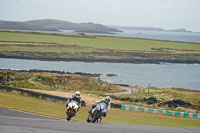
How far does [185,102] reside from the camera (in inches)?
1885

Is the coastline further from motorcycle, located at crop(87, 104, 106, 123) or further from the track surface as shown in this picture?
the track surface

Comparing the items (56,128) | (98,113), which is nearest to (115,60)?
(98,113)

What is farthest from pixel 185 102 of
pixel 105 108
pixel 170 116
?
pixel 105 108

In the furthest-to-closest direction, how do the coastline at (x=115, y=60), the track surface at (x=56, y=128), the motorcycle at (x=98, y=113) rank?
the coastline at (x=115, y=60), the motorcycle at (x=98, y=113), the track surface at (x=56, y=128)

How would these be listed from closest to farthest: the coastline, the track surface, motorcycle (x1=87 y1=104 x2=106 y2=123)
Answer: the track surface, motorcycle (x1=87 y1=104 x2=106 y2=123), the coastline

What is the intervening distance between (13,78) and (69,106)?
131ft

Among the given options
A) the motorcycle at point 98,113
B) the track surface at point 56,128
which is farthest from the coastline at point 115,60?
the track surface at point 56,128

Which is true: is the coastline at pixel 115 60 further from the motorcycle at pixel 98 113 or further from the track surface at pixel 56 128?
the track surface at pixel 56 128

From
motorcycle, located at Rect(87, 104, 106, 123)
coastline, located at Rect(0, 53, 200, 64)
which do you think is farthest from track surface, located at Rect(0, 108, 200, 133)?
coastline, located at Rect(0, 53, 200, 64)

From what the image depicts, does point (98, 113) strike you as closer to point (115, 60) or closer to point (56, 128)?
point (56, 128)

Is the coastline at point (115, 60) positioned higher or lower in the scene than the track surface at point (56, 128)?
lower

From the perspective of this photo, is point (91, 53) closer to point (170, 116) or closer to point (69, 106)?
point (170, 116)

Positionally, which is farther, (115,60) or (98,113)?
(115,60)

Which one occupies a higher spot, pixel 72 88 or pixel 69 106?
pixel 69 106
